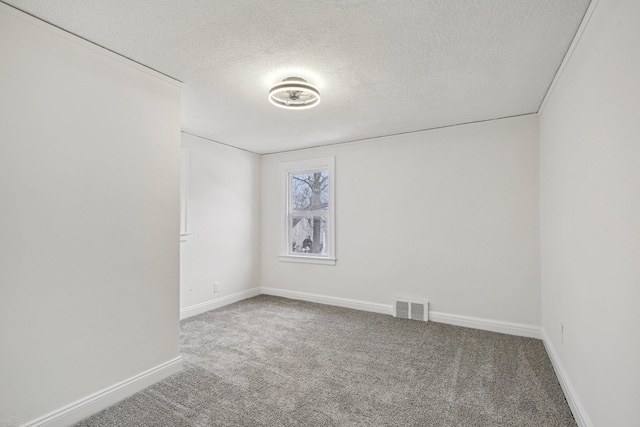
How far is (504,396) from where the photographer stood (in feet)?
7.11

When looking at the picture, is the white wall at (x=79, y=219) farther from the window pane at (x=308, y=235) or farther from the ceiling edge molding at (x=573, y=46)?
the ceiling edge molding at (x=573, y=46)

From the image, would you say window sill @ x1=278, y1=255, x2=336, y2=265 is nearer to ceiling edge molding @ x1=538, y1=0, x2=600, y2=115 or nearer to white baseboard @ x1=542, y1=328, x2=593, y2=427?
white baseboard @ x1=542, y1=328, x2=593, y2=427

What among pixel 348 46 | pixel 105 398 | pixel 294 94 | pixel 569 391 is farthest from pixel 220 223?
pixel 569 391

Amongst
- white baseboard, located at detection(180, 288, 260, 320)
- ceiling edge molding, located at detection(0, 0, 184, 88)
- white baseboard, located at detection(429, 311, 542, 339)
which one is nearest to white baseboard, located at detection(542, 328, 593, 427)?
white baseboard, located at detection(429, 311, 542, 339)

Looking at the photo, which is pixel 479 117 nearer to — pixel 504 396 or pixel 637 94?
pixel 637 94

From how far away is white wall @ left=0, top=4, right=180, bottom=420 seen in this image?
1.68 metres

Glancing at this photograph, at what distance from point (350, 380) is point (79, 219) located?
220 centimetres

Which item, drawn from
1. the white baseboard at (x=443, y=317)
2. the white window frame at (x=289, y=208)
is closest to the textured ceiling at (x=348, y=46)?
the white window frame at (x=289, y=208)

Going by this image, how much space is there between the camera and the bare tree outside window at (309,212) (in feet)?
15.6

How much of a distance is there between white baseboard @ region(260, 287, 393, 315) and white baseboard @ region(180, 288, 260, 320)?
0.28m

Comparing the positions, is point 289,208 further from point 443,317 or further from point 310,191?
point 443,317

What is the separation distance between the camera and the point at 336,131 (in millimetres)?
3920

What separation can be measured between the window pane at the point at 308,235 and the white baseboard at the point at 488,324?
71.9 inches

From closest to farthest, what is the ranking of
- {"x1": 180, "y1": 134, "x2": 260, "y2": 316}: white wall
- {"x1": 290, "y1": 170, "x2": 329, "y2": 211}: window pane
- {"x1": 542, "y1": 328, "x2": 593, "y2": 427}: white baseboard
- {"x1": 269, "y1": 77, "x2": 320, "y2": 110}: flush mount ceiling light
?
{"x1": 542, "y1": 328, "x2": 593, "y2": 427}: white baseboard
{"x1": 269, "y1": 77, "x2": 320, "y2": 110}: flush mount ceiling light
{"x1": 180, "y1": 134, "x2": 260, "y2": 316}: white wall
{"x1": 290, "y1": 170, "x2": 329, "y2": 211}: window pane
